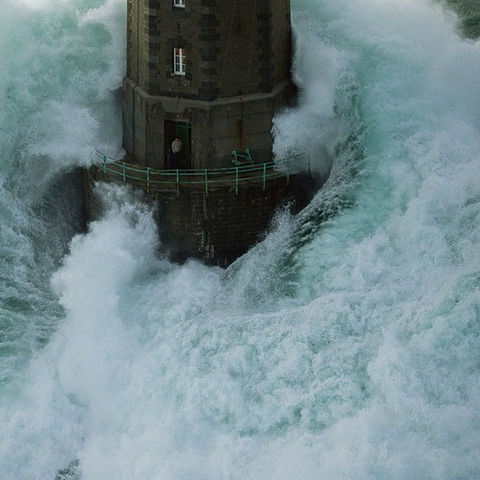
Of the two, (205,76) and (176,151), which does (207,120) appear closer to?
(205,76)

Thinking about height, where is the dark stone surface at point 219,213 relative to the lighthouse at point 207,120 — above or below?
below

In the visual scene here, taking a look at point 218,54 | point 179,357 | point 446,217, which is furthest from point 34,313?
point 446,217

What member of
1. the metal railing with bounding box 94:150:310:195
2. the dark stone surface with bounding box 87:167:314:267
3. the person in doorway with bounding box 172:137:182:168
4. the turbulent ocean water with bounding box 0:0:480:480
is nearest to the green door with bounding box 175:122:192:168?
the person in doorway with bounding box 172:137:182:168

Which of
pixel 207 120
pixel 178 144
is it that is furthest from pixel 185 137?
pixel 207 120

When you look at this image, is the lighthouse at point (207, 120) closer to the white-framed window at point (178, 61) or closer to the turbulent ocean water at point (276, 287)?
the white-framed window at point (178, 61)

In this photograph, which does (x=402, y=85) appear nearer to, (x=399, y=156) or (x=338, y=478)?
(x=399, y=156)

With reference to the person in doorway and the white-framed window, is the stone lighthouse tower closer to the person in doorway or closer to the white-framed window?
the white-framed window

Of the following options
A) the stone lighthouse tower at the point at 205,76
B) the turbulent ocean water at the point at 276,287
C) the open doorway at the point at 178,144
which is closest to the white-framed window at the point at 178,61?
the stone lighthouse tower at the point at 205,76
